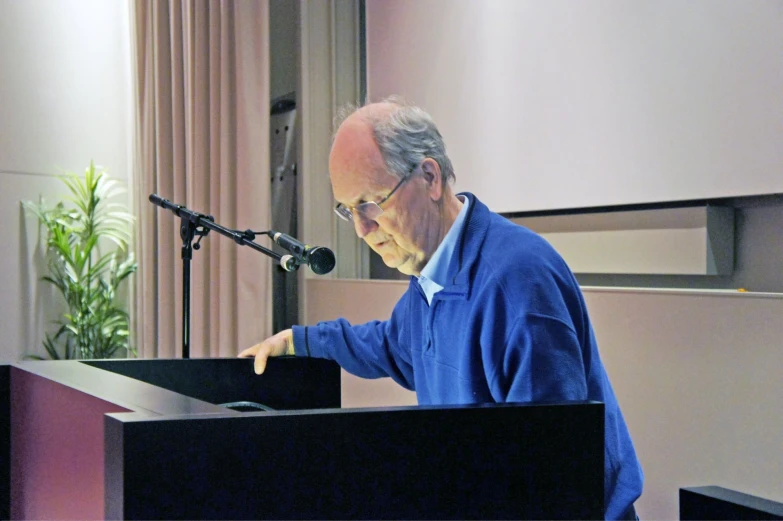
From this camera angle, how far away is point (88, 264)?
4.16 meters

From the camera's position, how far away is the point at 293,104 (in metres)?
4.05

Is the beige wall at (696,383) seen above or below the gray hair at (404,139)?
below

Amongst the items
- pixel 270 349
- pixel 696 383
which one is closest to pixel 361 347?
pixel 270 349

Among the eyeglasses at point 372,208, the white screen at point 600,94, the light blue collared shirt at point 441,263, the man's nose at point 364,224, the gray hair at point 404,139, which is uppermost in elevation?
the white screen at point 600,94

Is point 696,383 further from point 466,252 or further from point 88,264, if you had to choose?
point 88,264

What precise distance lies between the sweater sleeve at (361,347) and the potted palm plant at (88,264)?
2.60m

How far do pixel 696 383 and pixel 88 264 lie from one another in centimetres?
299

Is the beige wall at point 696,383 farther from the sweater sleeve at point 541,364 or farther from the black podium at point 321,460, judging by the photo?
the black podium at point 321,460

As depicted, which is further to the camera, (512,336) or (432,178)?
(432,178)

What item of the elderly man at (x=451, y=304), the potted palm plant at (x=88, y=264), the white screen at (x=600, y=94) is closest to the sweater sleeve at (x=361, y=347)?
the elderly man at (x=451, y=304)

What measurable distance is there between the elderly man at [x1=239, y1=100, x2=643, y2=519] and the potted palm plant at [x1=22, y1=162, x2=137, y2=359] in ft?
8.65

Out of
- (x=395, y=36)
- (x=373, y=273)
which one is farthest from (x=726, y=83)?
(x=373, y=273)

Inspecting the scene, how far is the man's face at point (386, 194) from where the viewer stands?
1.60 meters

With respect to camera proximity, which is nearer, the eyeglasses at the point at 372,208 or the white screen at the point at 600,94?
the eyeglasses at the point at 372,208
